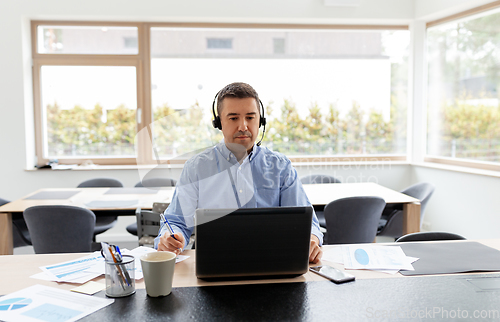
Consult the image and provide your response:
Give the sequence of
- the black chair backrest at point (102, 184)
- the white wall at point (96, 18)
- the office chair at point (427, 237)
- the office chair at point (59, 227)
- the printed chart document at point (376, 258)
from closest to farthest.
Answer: the printed chart document at point (376, 258) < the office chair at point (427, 237) < the office chair at point (59, 227) < the black chair backrest at point (102, 184) < the white wall at point (96, 18)

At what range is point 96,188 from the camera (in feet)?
12.0

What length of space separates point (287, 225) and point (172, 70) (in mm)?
4043

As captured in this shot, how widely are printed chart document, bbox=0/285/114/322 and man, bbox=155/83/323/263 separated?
50 cm

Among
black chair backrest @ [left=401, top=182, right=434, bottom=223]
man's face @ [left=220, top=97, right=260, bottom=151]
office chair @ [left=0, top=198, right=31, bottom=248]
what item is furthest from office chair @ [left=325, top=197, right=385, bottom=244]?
office chair @ [left=0, top=198, right=31, bottom=248]

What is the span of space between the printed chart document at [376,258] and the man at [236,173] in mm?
151

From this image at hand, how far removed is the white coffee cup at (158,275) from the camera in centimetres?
112

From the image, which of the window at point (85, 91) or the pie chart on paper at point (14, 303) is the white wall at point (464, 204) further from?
the pie chart on paper at point (14, 303)

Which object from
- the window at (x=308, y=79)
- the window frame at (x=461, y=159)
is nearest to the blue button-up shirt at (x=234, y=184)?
the window frame at (x=461, y=159)

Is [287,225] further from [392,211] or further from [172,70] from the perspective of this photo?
[172,70]

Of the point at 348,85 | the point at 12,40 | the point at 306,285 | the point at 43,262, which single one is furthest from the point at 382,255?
the point at 12,40

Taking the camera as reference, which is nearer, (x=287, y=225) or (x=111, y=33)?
(x=287, y=225)

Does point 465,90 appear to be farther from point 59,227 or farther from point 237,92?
point 59,227

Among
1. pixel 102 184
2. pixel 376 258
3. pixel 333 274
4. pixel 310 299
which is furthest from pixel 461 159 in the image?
pixel 310 299

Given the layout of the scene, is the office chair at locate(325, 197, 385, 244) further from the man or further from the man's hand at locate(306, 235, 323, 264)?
the man's hand at locate(306, 235, 323, 264)
